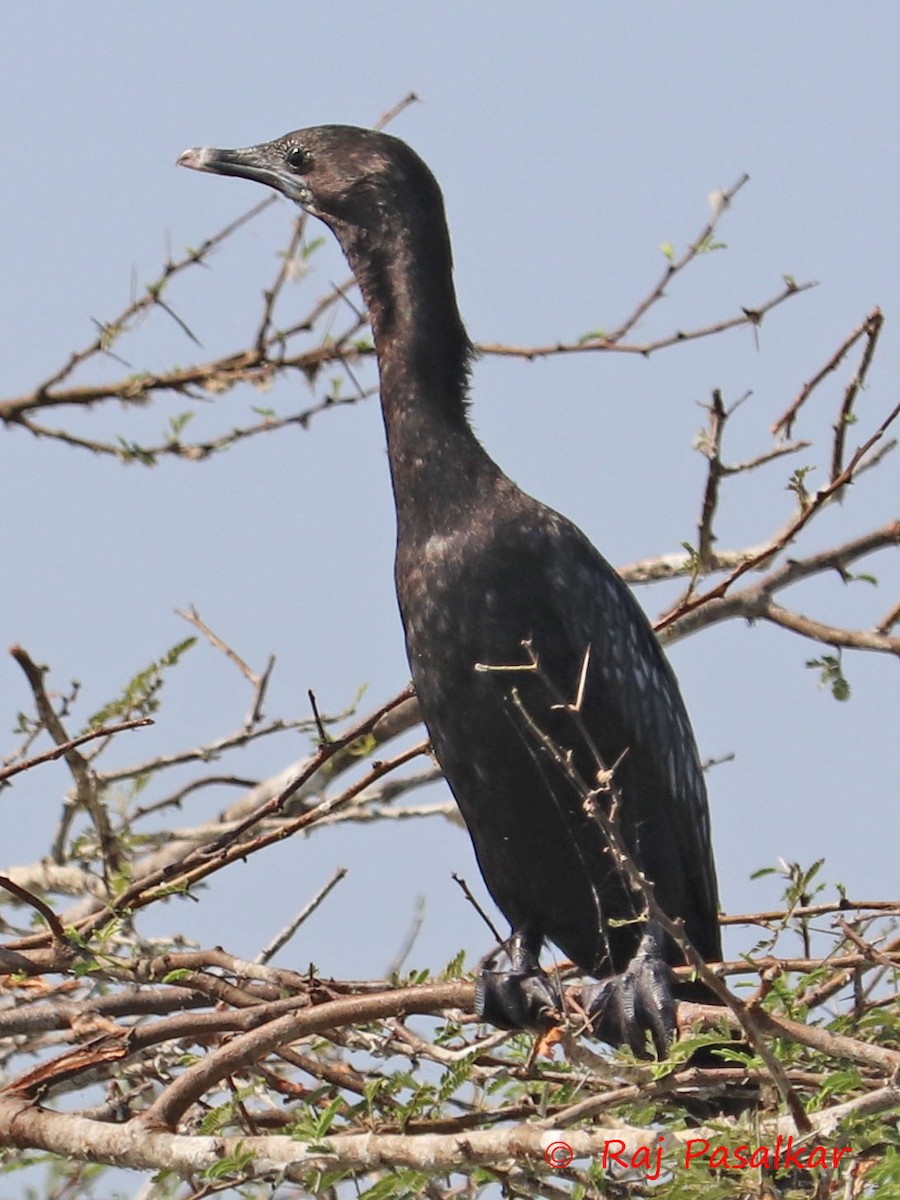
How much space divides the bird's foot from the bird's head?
2.37 meters

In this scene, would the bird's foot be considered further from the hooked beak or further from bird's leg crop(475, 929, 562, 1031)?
the hooked beak

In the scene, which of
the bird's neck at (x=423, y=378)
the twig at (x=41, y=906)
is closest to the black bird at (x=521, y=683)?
the bird's neck at (x=423, y=378)

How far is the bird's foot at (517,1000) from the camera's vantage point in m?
5.05

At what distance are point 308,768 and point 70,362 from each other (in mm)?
2803

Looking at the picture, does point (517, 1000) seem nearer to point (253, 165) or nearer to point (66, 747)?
point (66, 747)

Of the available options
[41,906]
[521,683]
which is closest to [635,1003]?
[521,683]

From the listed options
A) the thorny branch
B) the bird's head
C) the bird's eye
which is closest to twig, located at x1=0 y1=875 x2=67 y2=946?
the thorny branch

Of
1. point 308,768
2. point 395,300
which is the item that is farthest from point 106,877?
point 395,300

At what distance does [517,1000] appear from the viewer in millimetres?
5172

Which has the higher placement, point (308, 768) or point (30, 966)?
point (308, 768)

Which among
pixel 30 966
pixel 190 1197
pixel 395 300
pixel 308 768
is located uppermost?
pixel 395 300

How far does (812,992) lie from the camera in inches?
189

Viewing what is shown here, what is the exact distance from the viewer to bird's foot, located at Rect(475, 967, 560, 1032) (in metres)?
5.05

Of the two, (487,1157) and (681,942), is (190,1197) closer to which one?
(487,1157)
